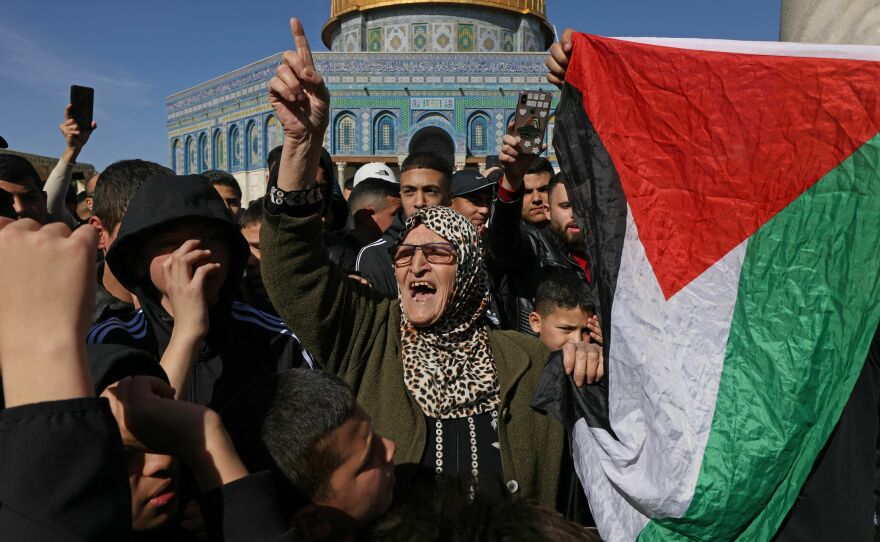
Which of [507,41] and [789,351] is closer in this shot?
[789,351]

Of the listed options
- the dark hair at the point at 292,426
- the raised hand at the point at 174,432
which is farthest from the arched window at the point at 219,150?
the raised hand at the point at 174,432

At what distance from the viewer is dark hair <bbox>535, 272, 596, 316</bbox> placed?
10.1 ft

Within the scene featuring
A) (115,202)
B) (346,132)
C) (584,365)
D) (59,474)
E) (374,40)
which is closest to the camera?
(59,474)

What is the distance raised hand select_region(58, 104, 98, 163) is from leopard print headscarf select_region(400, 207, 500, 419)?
8.63ft

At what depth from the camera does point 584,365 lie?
2.03 meters

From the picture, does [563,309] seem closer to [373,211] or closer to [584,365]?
[584,365]

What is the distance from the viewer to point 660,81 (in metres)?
2.08

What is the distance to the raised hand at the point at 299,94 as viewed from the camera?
2.01m

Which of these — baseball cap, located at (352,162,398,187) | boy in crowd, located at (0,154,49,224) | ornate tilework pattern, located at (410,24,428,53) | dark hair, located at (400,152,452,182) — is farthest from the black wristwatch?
ornate tilework pattern, located at (410,24,428,53)

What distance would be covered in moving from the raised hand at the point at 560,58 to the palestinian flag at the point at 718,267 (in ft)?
0.20

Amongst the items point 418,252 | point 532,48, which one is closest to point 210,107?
point 532,48

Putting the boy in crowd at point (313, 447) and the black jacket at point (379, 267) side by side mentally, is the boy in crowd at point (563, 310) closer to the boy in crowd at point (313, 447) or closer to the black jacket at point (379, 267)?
the black jacket at point (379, 267)

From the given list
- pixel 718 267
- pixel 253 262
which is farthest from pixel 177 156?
pixel 718 267

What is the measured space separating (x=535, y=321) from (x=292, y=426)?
2.12 metres
